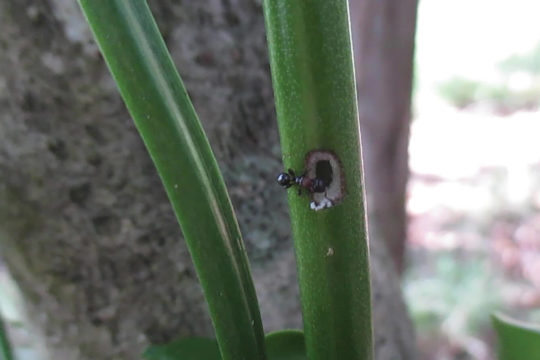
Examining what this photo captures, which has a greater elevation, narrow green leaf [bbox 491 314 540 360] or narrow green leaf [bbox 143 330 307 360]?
narrow green leaf [bbox 143 330 307 360]

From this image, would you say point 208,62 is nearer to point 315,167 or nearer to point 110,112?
point 110,112

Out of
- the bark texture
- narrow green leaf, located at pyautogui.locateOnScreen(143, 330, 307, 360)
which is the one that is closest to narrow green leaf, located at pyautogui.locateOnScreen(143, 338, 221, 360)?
narrow green leaf, located at pyautogui.locateOnScreen(143, 330, 307, 360)

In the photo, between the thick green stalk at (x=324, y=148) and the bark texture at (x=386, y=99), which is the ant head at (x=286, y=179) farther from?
the bark texture at (x=386, y=99)

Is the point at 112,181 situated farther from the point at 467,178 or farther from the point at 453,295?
the point at 467,178

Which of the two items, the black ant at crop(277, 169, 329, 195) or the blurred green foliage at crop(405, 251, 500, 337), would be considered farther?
the blurred green foliage at crop(405, 251, 500, 337)

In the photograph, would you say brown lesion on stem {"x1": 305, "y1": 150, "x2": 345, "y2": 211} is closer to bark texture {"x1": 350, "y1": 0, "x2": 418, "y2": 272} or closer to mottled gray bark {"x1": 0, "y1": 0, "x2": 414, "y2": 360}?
mottled gray bark {"x1": 0, "y1": 0, "x2": 414, "y2": 360}

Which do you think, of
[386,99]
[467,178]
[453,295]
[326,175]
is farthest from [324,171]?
[467,178]

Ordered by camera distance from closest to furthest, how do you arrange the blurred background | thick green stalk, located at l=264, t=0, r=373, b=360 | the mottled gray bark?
thick green stalk, located at l=264, t=0, r=373, b=360 → the mottled gray bark → the blurred background
